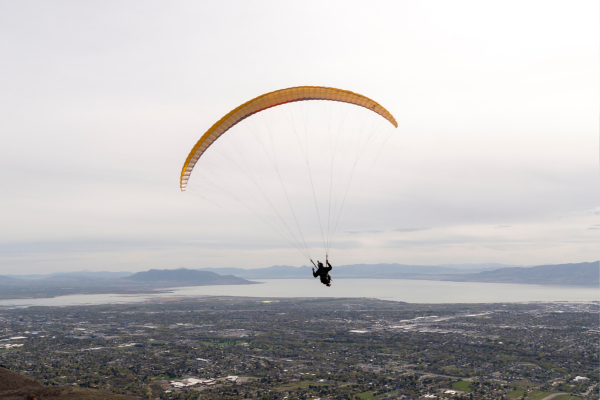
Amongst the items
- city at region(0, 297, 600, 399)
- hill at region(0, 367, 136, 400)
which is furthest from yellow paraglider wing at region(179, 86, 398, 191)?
city at region(0, 297, 600, 399)

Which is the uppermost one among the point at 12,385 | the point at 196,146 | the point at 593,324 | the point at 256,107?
the point at 256,107

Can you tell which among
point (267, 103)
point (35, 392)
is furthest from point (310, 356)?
point (267, 103)

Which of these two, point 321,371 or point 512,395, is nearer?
point 512,395

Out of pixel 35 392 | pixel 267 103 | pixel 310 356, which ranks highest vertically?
pixel 267 103

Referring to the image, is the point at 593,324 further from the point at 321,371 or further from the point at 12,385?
the point at 12,385

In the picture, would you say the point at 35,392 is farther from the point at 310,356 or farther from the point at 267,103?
the point at 310,356

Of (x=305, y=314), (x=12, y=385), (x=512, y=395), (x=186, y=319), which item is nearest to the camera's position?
(x=12, y=385)

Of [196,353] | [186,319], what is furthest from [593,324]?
[186,319]
